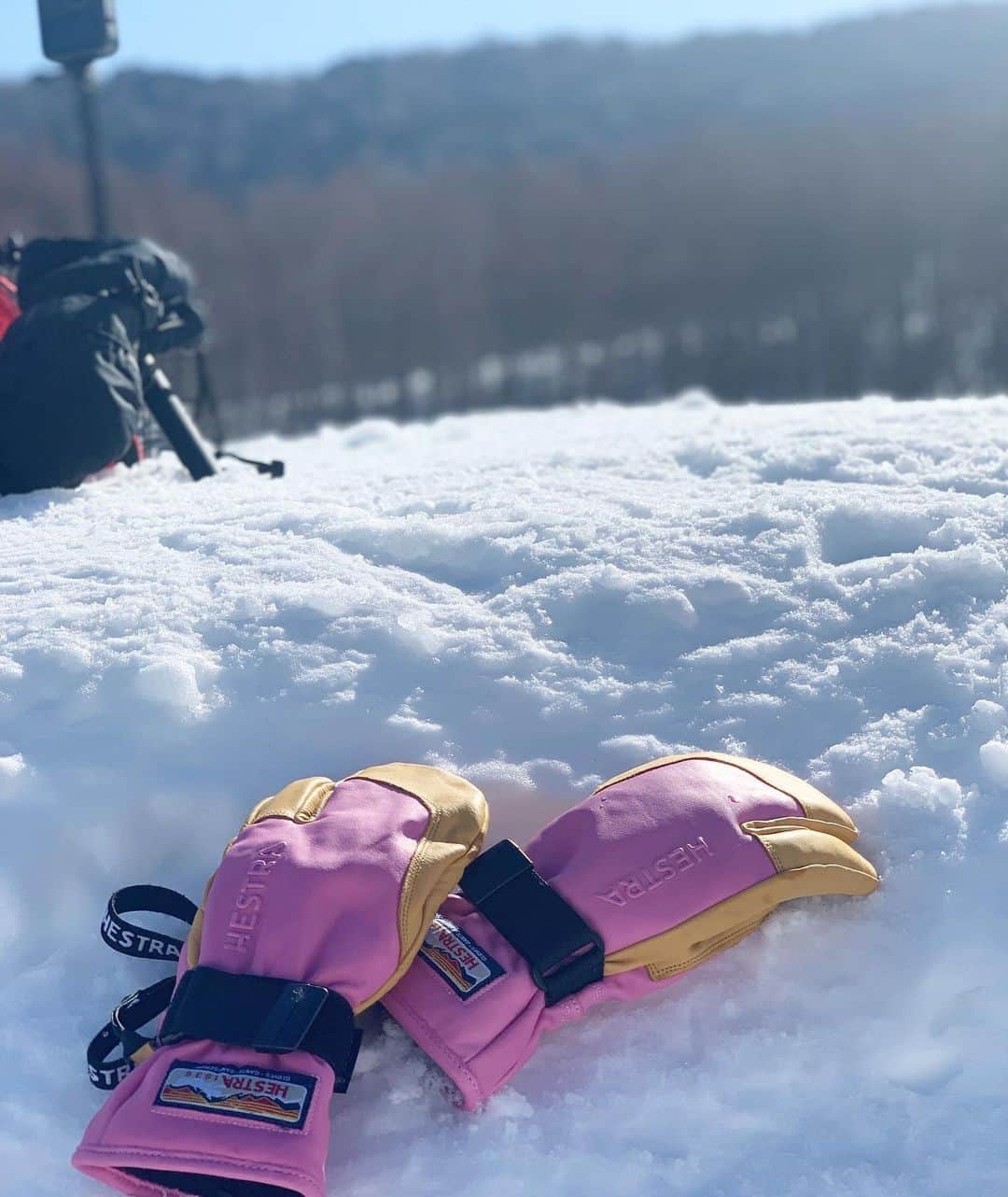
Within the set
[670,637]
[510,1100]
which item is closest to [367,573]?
[670,637]

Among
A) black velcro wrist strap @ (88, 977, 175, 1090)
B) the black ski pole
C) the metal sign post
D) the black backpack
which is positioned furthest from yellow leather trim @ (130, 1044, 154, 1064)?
the metal sign post

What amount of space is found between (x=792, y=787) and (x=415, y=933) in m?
0.56

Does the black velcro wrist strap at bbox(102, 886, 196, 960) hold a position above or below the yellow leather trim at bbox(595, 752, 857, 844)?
below

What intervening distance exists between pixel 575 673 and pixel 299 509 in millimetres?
807

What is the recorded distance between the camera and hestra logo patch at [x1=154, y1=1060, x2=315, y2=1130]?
1.14 meters

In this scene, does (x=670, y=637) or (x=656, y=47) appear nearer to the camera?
(x=670, y=637)

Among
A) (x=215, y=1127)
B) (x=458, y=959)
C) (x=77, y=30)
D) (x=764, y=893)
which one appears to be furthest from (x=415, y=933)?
(x=77, y=30)

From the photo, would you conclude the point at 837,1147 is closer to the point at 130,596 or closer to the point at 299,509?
the point at 130,596

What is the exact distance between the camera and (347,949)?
1.27 metres

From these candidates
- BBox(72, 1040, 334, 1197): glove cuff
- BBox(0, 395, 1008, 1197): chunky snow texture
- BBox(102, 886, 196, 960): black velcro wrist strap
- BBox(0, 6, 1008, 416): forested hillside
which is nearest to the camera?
BBox(72, 1040, 334, 1197): glove cuff

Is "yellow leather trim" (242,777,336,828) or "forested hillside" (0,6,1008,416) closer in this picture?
"yellow leather trim" (242,777,336,828)

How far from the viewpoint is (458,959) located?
1.33m

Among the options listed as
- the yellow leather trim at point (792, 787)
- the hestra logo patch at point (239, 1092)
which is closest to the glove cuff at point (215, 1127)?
the hestra logo patch at point (239, 1092)

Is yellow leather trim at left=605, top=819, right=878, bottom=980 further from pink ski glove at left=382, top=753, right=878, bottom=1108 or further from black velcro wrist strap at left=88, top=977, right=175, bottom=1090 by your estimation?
A: black velcro wrist strap at left=88, top=977, right=175, bottom=1090
